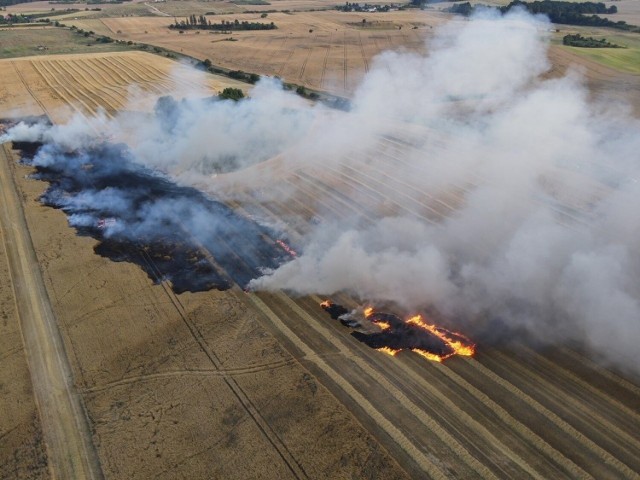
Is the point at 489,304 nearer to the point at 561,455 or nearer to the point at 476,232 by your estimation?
the point at 476,232

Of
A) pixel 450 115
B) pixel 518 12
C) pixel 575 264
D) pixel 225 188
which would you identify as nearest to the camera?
pixel 575 264

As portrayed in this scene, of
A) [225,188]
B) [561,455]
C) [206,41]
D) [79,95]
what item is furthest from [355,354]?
[206,41]

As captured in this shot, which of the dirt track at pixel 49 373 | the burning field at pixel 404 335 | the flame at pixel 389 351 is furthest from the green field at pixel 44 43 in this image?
the flame at pixel 389 351

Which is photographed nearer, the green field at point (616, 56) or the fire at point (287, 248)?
the fire at point (287, 248)

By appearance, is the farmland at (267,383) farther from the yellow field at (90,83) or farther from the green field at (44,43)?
the green field at (44,43)

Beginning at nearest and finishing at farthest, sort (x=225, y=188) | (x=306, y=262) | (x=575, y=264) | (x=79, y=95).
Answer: (x=575, y=264) < (x=306, y=262) < (x=225, y=188) < (x=79, y=95)

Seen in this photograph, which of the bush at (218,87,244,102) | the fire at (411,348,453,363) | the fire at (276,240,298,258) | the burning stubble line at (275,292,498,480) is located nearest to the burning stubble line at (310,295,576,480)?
the fire at (411,348,453,363)
